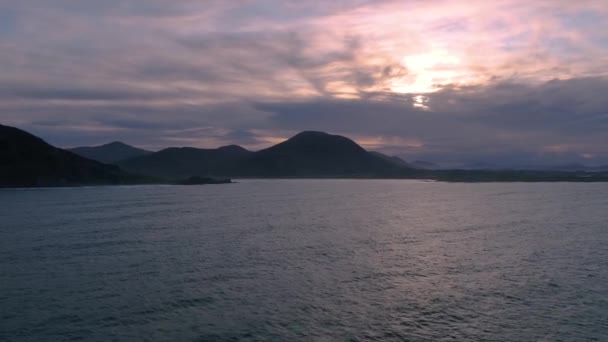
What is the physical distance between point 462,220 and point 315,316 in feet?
161

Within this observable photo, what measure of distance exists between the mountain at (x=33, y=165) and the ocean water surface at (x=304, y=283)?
428ft

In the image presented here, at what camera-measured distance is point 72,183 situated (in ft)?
610

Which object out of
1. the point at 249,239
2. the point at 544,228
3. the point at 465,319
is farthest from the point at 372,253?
the point at 544,228

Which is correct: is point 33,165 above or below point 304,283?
above

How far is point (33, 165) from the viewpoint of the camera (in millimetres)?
182500

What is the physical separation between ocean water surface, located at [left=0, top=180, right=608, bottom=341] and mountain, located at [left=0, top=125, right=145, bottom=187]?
130488mm

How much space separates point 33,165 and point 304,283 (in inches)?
7244

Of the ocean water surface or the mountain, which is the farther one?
the mountain

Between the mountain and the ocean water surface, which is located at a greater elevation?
the mountain

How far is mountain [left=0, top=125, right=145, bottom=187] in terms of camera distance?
17400 cm

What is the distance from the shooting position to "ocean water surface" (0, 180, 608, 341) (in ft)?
77.7

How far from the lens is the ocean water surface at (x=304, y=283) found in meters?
23.7

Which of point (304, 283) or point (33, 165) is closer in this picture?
point (304, 283)

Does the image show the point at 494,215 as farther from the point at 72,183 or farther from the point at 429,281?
the point at 72,183
